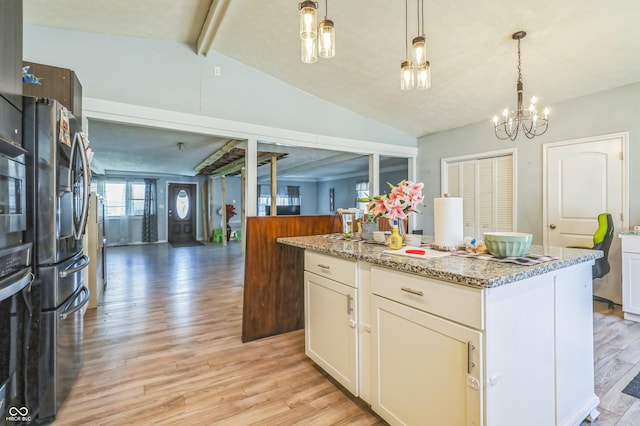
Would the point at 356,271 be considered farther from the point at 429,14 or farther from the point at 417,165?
the point at 417,165

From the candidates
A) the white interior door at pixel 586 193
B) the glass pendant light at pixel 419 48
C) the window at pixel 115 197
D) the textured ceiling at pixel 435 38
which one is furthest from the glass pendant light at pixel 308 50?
the window at pixel 115 197

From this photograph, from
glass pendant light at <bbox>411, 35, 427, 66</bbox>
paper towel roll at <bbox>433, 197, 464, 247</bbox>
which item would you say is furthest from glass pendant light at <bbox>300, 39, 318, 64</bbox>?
paper towel roll at <bbox>433, 197, 464, 247</bbox>

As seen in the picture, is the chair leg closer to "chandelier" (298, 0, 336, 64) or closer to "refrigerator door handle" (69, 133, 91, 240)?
"chandelier" (298, 0, 336, 64)

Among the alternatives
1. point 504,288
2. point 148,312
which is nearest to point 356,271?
point 504,288

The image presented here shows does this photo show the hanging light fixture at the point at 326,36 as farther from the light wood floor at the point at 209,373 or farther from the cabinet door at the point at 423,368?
the light wood floor at the point at 209,373

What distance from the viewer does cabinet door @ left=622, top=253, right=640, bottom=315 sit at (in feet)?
9.98

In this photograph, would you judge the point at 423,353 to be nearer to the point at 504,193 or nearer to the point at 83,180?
the point at 83,180

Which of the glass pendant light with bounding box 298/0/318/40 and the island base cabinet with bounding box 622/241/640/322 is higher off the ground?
the glass pendant light with bounding box 298/0/318/40

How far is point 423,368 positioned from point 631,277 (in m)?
3.24

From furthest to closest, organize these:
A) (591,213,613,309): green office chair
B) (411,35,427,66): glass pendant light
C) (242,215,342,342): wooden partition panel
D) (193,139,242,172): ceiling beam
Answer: (193,139,242,172): ceiling beam → (591,213,613,309): green office chair → (242,215,342,342): wooden partition panel → (411,35,427,66): glass pendant light

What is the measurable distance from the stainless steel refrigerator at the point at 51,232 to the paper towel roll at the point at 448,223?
2073 millimetres

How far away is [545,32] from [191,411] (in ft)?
13.2

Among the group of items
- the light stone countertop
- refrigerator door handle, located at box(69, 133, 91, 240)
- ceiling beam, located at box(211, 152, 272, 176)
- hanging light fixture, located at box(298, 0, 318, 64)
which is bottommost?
the light stone countertop

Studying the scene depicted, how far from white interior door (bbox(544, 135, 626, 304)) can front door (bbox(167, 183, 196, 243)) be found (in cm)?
981
